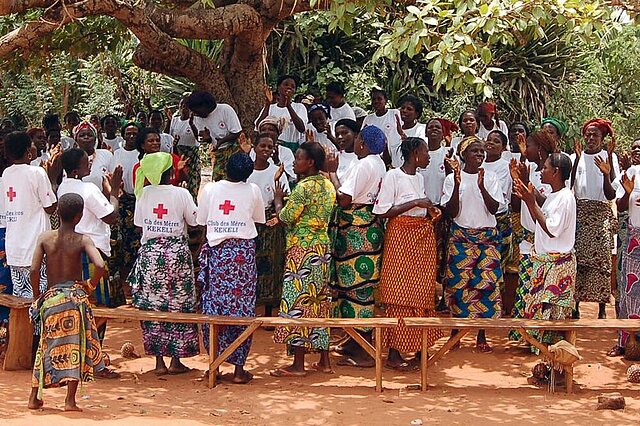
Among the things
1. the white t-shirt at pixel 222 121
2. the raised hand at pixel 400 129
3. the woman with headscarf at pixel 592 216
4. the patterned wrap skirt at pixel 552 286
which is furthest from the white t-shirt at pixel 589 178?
the white t-shirt at pixel 222 121

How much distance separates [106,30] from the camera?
10.1 metres

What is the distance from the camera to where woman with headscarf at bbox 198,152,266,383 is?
21.0 ft

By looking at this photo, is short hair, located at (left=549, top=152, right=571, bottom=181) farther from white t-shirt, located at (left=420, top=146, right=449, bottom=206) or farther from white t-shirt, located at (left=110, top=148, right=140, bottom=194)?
white t-shirt, located at (left=110, top=148, right=140, bottom=194)

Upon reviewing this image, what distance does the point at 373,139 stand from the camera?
672 cm

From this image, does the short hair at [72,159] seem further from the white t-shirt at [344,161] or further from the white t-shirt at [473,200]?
the white t-shirt at [473,200]

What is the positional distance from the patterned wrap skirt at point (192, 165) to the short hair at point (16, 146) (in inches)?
99.9

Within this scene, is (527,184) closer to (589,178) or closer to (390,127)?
(589,178)

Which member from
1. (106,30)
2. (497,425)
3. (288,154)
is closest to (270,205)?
(288,154)

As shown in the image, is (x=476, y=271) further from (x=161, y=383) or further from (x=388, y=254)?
(x=161, y=383)

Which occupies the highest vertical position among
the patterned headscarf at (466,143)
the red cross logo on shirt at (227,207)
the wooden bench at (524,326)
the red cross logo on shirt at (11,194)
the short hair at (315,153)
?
the patterned headscarf at (466,143)

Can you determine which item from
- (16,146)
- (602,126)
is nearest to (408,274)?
(602,126)

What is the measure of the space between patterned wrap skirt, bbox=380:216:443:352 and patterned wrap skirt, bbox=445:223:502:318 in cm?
36

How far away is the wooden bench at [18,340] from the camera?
22.2 feet

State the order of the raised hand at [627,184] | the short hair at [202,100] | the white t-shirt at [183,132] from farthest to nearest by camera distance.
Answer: the white t-shirt at [183,132] → the short hair at [202,100] → the raised hand at [627,184]
